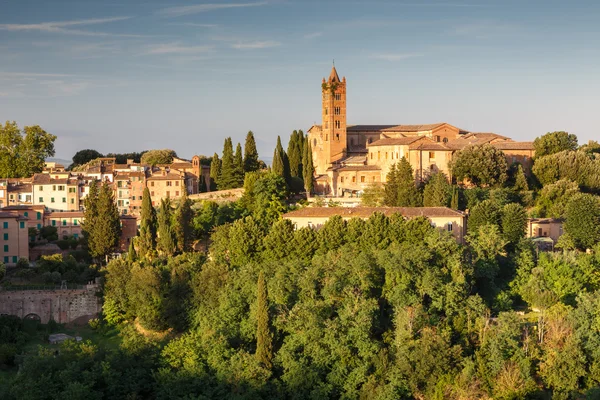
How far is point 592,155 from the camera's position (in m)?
45.5

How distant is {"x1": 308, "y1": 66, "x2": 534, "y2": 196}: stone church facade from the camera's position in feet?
142

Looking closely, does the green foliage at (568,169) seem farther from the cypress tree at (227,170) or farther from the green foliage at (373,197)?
the cypress tree at (227,170)

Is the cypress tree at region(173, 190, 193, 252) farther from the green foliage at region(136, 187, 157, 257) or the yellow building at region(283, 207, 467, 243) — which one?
the yellow building at region(283, 207, 467, 243)

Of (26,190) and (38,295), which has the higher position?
(26,190)

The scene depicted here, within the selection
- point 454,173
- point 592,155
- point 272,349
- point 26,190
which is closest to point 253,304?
point 272,349

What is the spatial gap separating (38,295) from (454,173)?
1995 centimetres

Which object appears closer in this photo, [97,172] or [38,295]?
[38,295]

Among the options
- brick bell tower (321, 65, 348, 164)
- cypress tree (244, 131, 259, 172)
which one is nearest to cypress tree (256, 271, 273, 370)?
cypress tree (244, 131, 259, 172)

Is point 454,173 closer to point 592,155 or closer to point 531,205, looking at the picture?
point 531,205

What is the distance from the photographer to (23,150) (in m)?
52.2

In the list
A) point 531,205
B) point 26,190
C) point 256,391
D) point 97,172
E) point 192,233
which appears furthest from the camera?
point 97,172

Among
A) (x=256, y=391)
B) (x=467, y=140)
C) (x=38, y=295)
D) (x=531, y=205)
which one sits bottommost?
(x=256, y=391)

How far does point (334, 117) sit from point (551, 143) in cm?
1199

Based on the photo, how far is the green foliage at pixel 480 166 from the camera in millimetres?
41000
